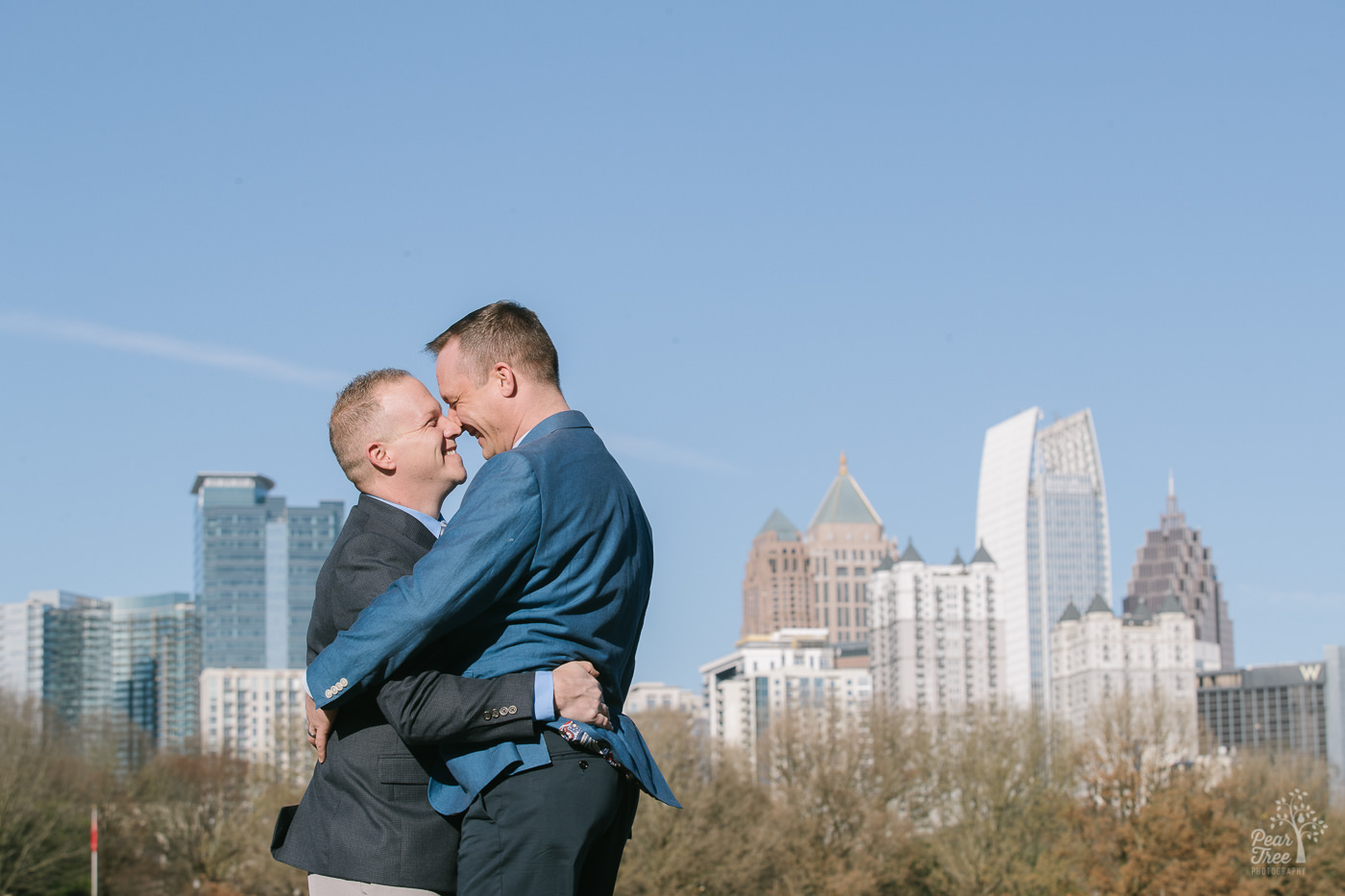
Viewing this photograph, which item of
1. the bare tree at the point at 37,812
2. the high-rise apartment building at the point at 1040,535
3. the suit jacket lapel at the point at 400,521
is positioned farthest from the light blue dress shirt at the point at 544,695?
the high-rise apartment building at the point at 1040,535

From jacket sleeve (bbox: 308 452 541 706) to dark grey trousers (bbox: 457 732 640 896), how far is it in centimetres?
39

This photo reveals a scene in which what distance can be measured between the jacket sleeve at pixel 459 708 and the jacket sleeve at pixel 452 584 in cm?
8

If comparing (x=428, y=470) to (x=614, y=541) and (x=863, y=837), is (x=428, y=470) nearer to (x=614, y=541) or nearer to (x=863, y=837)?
(x=614, y=541)

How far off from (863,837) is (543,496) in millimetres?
45718

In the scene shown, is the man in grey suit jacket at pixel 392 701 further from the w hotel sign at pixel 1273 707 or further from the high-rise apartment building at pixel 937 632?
the high-rise apartment building at pixel 937 632

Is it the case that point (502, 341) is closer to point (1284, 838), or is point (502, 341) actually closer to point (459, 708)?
point (459, 708)

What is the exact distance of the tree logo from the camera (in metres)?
37.5

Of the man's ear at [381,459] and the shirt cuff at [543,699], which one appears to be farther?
the man's ear at [381,459]

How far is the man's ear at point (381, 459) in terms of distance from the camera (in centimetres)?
443

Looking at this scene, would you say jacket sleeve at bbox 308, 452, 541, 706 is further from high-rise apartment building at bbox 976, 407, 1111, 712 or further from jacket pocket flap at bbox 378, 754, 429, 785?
high-rise apartment building at bbox 976, 407, 1111, 712

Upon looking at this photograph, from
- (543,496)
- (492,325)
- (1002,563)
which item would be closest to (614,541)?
(543,496)

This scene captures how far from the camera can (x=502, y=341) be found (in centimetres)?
418

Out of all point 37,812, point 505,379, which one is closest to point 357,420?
point 505,379

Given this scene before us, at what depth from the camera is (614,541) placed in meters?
4.06
